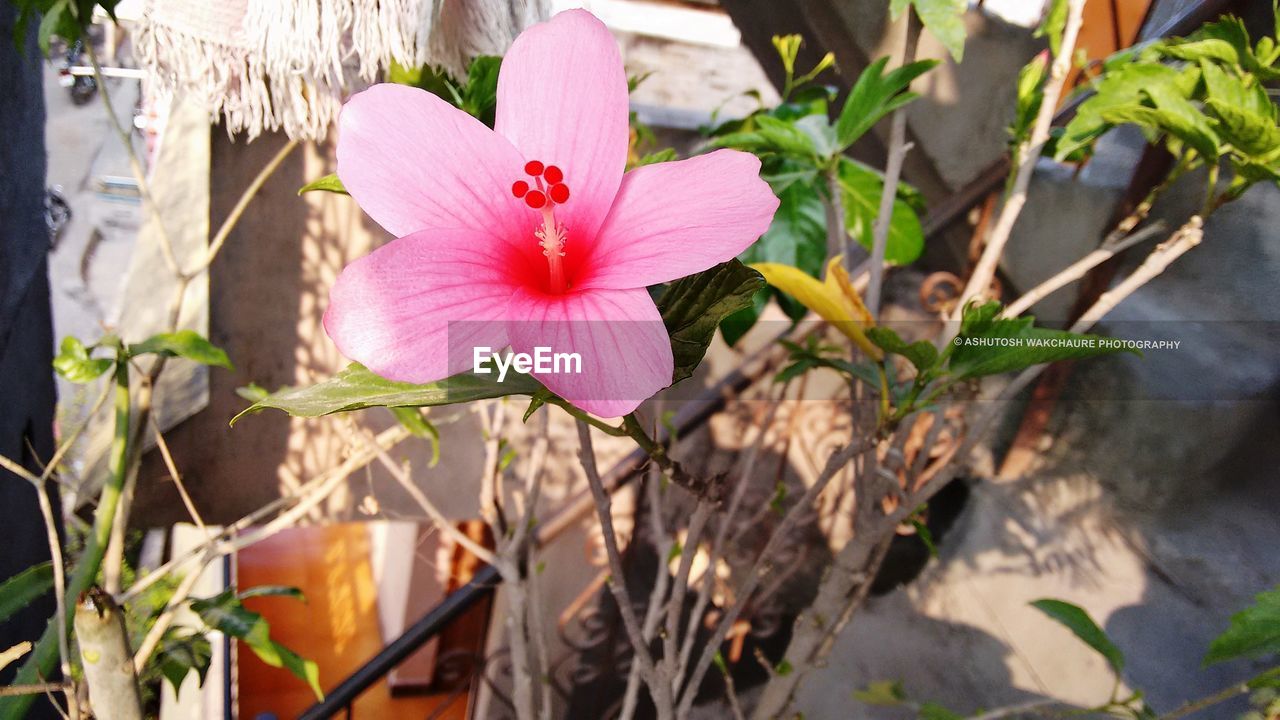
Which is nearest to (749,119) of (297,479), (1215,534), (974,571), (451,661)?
(1215,534)

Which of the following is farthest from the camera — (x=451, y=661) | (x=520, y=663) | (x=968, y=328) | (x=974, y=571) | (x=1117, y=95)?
(x=451, y=661)

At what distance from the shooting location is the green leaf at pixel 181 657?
832 mm

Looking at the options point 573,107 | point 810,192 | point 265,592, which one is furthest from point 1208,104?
point 265,592

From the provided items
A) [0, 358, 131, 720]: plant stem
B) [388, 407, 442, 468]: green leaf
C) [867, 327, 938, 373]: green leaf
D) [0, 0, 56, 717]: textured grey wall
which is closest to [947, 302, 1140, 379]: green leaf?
[867, 327, 938, 373]: green leaf

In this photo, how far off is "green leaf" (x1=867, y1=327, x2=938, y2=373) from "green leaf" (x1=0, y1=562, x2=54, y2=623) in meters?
0.98

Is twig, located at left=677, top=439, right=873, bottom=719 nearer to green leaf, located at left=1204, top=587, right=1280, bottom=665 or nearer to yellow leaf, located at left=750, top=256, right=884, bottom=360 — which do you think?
yellow leaf, located at left=750, top=256, right=884, bottom=360

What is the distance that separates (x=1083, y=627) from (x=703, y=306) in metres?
Result: 0.68

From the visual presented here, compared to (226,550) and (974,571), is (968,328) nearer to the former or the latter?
(226,550)

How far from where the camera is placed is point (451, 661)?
59.4 inches

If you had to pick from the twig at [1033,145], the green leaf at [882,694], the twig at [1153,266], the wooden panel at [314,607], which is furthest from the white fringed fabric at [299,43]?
the wooden panel at [314,607]

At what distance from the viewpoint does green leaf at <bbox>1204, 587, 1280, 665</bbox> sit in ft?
1.88

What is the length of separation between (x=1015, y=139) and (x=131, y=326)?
2.36 metres

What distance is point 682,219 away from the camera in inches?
12.3

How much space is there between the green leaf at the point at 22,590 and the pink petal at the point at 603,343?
0.88m
